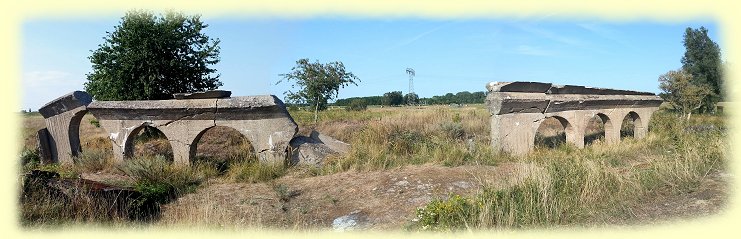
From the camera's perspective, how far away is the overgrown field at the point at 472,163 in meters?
5.15

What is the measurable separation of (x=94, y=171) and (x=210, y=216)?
6.56 m

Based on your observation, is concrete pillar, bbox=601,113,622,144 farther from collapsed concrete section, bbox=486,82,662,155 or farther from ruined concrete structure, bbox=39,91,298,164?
ruined concrete structure, bbox=39,91,298,164

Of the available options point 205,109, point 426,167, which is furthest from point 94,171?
point 426,167

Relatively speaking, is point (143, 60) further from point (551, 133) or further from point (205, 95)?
point (551, 133)

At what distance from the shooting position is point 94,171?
34.5 feet

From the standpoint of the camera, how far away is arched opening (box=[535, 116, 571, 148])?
43.5 ft

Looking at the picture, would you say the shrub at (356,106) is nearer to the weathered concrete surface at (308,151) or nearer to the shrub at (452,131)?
the shrub at (452,131)

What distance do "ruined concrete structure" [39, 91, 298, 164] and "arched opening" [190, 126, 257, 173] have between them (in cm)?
34

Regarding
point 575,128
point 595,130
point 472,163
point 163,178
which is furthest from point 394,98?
point 163,178

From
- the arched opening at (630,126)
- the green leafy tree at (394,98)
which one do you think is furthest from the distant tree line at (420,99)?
the arched opening at (630,126)

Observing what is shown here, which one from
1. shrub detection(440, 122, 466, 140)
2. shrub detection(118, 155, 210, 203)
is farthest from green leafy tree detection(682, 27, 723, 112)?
shrub detection(118, 155, 210, 203)

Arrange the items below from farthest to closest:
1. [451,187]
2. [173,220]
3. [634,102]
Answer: [634,102] → [451,187] → [173,220]

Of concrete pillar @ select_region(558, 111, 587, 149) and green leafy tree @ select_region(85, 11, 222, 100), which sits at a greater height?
green leafy tree @ select_region(85, 11, 222, 100)

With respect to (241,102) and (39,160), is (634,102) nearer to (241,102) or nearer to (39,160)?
(241,102)
